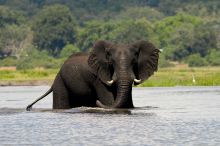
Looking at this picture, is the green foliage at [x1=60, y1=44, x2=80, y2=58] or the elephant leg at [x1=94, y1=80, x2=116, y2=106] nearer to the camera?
the elephant leg at [x1=94, y1=80, x2=116, y2=106]

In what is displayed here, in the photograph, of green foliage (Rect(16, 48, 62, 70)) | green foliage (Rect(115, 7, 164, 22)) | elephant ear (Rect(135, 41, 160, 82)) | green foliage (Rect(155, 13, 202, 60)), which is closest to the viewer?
elephant ear (Rect(135, 41, 160, 82))

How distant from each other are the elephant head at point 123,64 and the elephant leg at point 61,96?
1.41 m

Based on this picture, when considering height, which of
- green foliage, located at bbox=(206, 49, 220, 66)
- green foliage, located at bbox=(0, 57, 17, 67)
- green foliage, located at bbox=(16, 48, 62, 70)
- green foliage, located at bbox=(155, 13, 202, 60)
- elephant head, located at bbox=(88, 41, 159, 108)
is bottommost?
green foliage, located at bbox=(0, 57, 17, 67)

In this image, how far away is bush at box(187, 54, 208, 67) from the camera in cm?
10769

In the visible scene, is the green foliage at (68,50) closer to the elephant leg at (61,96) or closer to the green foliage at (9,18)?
the green foliage at (9,18)

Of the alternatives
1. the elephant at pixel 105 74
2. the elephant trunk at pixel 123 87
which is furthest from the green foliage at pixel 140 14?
the elephant trunk at pixel 123 87

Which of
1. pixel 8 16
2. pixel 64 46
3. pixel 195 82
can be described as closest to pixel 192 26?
pixel 64 46

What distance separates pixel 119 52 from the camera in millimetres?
30531

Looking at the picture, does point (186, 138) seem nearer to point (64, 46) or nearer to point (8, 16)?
point (64, 46)

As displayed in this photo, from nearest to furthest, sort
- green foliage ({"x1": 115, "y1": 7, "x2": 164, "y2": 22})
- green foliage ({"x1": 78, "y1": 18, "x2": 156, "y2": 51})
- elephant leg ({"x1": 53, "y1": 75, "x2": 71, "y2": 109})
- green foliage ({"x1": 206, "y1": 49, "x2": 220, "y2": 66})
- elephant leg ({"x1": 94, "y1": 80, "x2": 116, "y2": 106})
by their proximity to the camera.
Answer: elephant leg ({"x1": 94, "y1": 80, "x2": 116, "y2": 106}), elephant leg ({"x1": 53, "y1": 75, "x2": 71, "y2": 109}), green foliage ({"x1": 206, "y1": 49, "x2": 220, "y2": 66}), green foliage ({"x1": 78, "y1": 18, "x2": 156, "y2": 51}), green foliage ({"x1": 115, "y1": 7, "x2": 164, "y2": 22})

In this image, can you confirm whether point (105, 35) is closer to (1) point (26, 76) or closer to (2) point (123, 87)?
(1) point (26, 76)

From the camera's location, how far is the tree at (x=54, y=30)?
14250 centimetres

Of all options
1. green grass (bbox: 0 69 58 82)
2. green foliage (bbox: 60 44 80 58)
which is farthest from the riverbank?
green foliage (bbox: 60 44 80 58)

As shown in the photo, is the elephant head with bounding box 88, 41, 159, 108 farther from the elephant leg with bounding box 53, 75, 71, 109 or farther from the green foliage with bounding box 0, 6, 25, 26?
the green foliage with bounding box 0, 6, 25, 26
